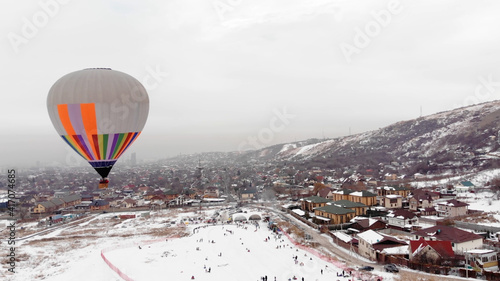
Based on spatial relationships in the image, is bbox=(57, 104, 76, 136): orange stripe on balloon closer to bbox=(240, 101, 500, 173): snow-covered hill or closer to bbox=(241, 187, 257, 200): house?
bbox=(241, 187, 257, 200): house

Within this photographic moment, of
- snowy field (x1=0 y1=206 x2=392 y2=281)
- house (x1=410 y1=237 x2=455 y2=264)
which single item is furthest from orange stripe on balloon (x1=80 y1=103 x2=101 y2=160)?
house (x1=410 y1=237 x2=455 y2=264)

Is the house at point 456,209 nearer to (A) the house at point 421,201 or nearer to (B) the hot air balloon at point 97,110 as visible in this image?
(A) the house at point 421,201

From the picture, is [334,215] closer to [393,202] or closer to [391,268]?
[393,202]

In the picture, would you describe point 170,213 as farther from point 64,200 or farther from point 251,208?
point 64,200

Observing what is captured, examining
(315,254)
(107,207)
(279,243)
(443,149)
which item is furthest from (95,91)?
(443,149)

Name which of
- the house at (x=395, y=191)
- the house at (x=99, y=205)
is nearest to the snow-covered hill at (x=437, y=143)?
the house at (x=395, y=191)

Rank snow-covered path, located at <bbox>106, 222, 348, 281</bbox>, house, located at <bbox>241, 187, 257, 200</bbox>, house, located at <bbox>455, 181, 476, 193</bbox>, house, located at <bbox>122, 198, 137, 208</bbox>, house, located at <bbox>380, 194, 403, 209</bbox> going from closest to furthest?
snow-covered path, located at <bbox>106, 222, 348, 281</bbox> → house, located at <bbox>380, 194, 403, 209</bbox> → house, located at <bbox>455, 181, 476, 193</bbox> → house, located at <bbox>122, 198, 137, 208</bbox> → house, located at <bbox>241, 187, 257, 200</bbox>

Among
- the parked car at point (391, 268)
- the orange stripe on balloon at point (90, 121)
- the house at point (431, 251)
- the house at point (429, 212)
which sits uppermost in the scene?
the orange stripe on balloon at point (90, 121)
